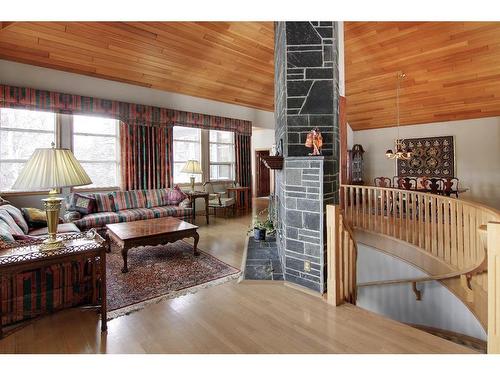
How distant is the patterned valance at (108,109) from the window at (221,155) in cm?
48

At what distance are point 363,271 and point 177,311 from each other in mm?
3416

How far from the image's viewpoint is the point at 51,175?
5.91 feet

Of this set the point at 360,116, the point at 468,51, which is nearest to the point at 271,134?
the point at 360,116

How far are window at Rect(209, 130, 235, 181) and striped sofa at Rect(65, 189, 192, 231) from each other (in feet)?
6.48

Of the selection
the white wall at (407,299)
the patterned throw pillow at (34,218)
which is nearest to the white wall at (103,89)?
the patterned throw pillow at (34,218)

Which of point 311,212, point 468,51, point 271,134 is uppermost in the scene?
point 468,51

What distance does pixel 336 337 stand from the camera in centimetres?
186

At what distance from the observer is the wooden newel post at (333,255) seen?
2324 mm

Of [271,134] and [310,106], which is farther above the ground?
[271,134]

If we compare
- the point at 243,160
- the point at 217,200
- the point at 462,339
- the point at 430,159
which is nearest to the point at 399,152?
the point at 430,159

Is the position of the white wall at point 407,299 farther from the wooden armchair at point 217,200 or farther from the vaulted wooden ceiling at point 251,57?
the vaulted wooden ceiling at point 251,57

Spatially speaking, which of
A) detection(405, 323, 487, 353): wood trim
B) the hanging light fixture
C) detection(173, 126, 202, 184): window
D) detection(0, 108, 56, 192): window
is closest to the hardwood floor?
detection(405, 323, 487, 353): wood trim

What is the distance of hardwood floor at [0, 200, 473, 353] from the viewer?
1.76 meters
